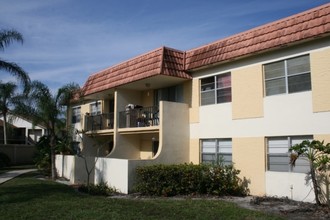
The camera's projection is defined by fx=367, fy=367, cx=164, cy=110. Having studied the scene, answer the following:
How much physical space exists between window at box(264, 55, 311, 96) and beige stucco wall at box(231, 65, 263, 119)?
1.16 feet

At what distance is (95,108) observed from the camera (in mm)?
26094

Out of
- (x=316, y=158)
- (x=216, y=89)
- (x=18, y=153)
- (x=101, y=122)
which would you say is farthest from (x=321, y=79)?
(x=18, y=153)

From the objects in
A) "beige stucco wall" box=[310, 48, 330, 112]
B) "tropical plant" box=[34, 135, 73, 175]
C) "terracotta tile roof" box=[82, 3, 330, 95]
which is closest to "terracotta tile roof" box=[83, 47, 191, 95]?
"terracotta tile roof" box=[82, 3, 330, 95]

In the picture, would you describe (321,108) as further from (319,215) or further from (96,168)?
(96,168)

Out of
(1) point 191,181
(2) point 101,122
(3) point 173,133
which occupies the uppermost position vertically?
(2) point 101,122

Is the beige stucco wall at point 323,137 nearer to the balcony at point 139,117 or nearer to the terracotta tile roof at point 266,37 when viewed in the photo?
the terracotta tile roof at point 266,37

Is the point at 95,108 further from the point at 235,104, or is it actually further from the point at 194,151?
the point at 235,104

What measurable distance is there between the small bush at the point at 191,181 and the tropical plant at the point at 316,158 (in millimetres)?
3216

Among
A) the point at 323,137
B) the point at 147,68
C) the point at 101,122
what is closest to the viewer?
the point at 323,137

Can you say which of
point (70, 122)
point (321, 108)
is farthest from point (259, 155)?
point (70, 122)

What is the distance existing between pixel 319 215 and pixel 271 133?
13.4 feet

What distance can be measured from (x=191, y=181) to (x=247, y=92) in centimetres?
427

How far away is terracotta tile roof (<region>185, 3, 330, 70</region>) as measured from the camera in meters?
12.5

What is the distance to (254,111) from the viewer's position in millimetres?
14680
